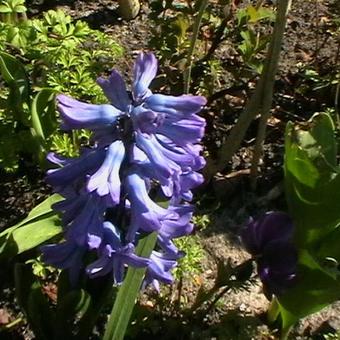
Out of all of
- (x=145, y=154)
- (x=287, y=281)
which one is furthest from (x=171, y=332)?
(x=145, y=154)

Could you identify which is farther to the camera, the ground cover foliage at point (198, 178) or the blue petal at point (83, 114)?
the ground cover foliage at point (198, 178)

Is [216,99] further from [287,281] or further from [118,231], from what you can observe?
[118,231]

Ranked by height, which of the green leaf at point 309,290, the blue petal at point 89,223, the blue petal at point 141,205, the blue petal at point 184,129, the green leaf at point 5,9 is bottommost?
the green leaf at point 309,290

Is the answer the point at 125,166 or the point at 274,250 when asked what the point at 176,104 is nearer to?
the point at 125,166

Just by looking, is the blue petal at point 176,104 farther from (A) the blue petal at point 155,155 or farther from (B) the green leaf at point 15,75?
(B) the green leaf at point 15,75

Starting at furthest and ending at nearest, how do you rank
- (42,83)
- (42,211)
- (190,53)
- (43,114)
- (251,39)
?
(251,39) → (190,53) → (42,83) → (43,114) → (42,211)

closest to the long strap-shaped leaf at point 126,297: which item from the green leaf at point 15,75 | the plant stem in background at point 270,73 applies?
the green leaf at point 15,75

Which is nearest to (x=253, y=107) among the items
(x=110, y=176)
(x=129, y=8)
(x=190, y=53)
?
(x=190, y=53)
